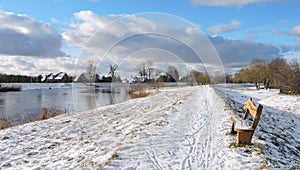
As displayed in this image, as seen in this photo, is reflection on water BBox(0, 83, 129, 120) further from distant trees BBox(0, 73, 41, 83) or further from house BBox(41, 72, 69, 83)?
house BBox(41, 72, 69, 83)

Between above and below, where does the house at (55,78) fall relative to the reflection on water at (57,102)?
above

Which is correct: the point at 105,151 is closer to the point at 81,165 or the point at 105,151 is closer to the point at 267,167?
the point at 81,165

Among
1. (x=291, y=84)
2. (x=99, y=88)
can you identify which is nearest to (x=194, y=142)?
(x=291, y=84)

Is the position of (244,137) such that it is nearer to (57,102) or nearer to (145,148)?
(145,148)

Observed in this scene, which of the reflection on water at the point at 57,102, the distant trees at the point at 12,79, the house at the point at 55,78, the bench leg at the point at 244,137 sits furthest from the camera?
the house at the point at 55,78

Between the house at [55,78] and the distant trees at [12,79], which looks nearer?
the distant trees at [12,79]

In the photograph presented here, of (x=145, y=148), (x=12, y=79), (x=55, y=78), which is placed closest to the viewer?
(x=145, y=148)

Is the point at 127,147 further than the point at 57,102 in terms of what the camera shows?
No

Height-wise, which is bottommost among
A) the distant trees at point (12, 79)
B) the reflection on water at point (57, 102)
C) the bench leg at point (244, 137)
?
the reflection on water at point (57, 102)

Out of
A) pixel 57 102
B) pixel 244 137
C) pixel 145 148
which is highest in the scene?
pixel 244 137

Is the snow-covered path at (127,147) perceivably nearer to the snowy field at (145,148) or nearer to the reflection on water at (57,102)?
the snowy field at (145,148)

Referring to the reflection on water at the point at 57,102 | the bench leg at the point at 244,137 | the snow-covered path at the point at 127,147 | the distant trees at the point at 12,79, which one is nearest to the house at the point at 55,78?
the distant trees at the point at 12,79

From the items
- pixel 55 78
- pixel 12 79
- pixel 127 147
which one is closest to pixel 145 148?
pixel 127 147

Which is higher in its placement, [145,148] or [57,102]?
[145,148]
